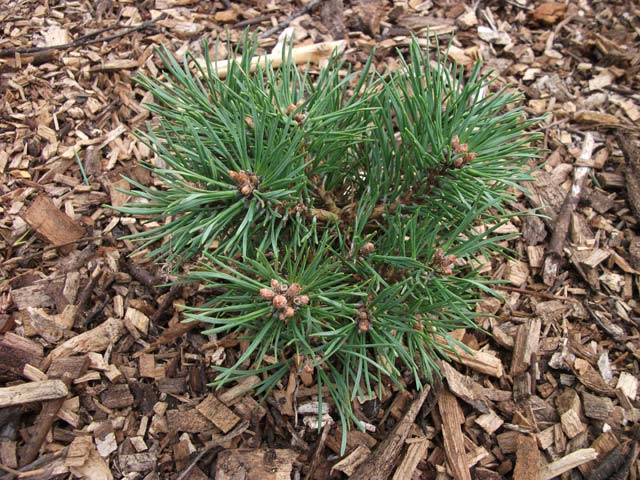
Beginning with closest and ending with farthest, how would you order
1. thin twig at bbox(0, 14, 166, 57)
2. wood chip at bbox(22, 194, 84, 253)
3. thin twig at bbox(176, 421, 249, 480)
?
1. thin twig at bbox(176, 421, 249, 480)
2. wood chip at bbox(22, 194, 84, 253)
3. thin twig at bbox(0, 14, 166, 57)

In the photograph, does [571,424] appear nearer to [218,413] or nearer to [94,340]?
[218,413]

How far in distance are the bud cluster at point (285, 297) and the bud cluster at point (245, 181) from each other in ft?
0.74

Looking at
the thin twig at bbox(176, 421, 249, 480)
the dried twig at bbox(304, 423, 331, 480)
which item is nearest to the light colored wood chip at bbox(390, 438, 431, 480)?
the dried twig at bbox(304, 423, 331, 480)

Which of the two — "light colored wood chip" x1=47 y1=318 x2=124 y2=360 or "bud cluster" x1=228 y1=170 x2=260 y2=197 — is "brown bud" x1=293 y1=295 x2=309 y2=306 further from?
"light colored wood chip" x1=47 y1=318 x2=124 y2=360

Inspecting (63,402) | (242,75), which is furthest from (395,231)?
(63,402)

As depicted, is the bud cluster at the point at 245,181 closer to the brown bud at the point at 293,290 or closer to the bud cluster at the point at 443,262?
the brown bud at the point at 293,290

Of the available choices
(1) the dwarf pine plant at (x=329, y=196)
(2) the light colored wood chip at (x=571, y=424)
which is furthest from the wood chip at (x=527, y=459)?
(1) the dwarf pine plant at (x=329, y=196)

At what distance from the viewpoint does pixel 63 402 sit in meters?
1.76

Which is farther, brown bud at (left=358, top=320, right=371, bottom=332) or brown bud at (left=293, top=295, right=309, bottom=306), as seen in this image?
brown bud at (left=358, top=320, right=371, bottom=332)

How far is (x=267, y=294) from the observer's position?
47.4 inches

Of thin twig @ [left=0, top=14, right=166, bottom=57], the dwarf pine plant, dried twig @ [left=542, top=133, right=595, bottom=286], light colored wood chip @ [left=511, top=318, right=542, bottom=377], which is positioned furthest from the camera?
thin twig @ [left=0, top=14, right=166, bottom=57]

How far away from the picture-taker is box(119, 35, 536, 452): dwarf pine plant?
1302 millimetres

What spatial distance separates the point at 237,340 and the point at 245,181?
761 mm

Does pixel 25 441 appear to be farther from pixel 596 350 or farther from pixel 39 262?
pixel 596 350
